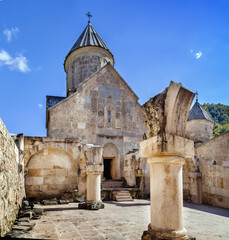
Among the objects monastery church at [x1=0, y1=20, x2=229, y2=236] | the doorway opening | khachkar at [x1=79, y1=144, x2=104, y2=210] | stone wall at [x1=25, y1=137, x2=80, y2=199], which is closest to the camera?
monastery church at [x1=0, y1=20, x2=229, y2=236]

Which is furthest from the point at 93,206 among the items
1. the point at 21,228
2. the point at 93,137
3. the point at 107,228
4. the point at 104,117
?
the point at 104,117

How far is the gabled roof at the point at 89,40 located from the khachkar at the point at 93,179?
11693 mm

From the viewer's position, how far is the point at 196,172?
956 centimetres

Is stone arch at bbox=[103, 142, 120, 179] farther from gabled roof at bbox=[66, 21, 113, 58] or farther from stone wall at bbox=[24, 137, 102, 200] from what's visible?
gabled roof at bbox=[66, 21, 113, 58]

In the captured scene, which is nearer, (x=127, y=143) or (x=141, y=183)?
(x=141, y=183)

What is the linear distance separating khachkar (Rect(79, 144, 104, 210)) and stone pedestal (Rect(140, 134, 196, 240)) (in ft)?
16.0

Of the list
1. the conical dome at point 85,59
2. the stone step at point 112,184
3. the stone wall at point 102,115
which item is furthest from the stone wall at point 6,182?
the conical dome at point 85,59

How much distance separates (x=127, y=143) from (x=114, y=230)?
10.00 metres

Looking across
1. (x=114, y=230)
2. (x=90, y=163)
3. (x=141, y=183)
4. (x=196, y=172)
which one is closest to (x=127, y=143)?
(x=141, y=183)

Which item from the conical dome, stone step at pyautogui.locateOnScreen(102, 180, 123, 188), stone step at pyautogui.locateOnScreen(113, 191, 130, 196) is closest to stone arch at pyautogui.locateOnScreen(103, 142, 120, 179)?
stone step at pyautogui.locateOnScreen(102, 180, 123, 188)

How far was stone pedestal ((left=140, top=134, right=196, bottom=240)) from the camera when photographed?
120 inches

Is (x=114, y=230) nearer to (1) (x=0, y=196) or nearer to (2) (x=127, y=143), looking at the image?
(1) (x=0, y=196)

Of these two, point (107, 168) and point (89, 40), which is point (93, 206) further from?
point (89, 40)

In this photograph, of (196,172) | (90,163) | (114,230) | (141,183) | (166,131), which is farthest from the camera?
(141,183)
